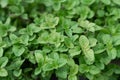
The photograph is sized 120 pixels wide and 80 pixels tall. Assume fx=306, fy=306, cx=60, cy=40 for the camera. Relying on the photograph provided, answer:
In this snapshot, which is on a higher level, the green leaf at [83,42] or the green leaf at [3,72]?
the green leaf at [83,42]

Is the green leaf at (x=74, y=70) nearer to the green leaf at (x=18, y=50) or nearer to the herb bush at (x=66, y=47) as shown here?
the herb bush at (x=66, y=47)

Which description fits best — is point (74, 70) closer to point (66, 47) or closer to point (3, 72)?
point (66, 47)

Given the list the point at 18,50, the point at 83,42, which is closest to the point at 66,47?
the point at 83,42

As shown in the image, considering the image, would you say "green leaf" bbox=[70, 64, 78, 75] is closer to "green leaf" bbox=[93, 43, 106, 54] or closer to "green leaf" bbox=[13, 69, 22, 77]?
"green leaf" bbox=[93, 43, 106, 54]

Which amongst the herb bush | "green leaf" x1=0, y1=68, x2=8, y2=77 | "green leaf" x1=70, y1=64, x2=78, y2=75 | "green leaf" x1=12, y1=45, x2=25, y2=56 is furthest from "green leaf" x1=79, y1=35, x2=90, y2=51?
"green leaf" x1=0, y1=68, x2=8, y2=77

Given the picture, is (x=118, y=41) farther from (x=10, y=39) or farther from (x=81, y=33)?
(x=10, y=39)

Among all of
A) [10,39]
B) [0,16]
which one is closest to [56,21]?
[10,39]

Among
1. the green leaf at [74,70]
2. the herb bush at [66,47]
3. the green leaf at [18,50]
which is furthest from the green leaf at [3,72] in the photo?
the green leaf at [74,70]

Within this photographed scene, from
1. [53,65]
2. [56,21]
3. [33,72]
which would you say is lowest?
[33,72]
